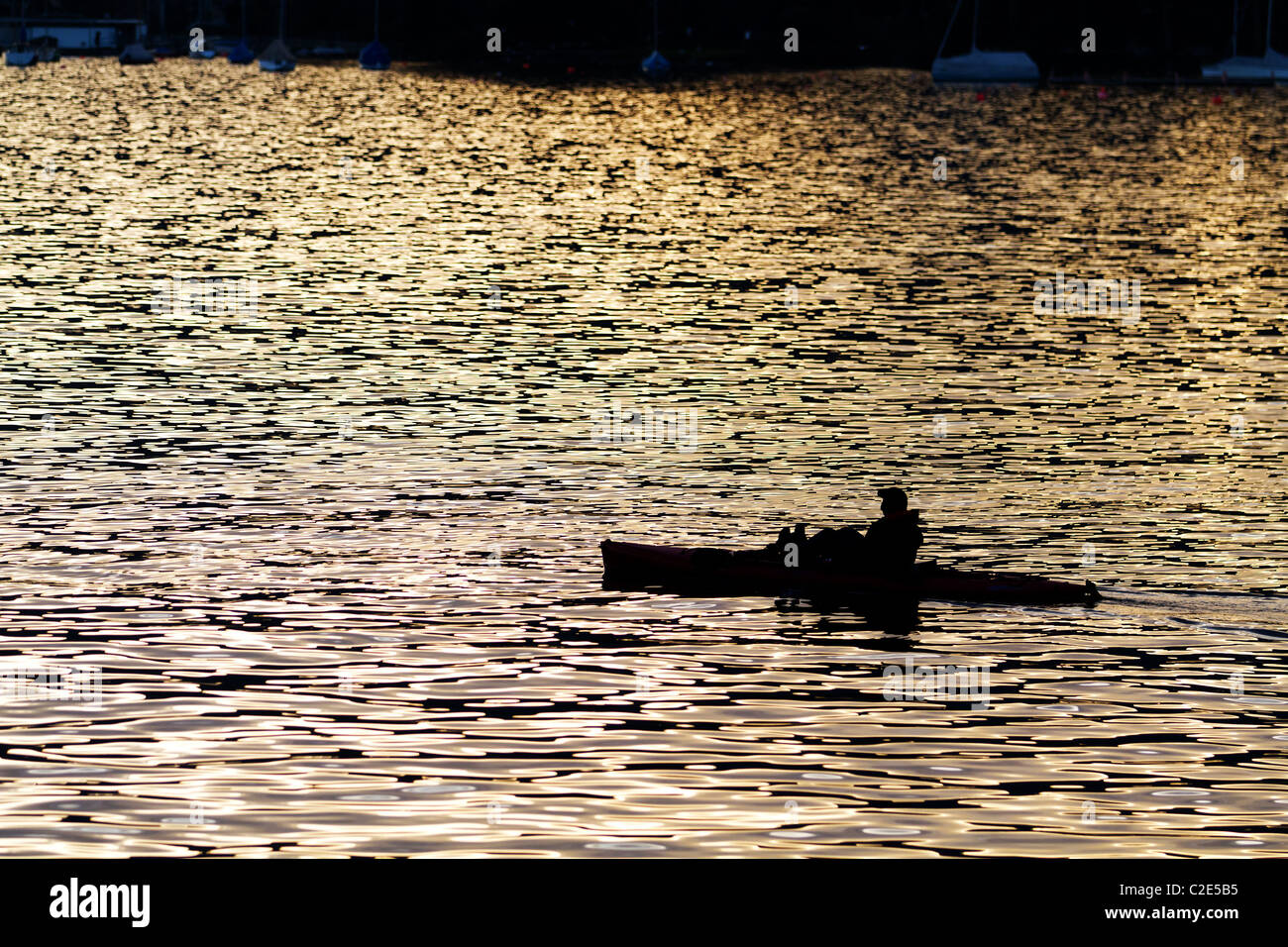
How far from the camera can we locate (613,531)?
39594mm

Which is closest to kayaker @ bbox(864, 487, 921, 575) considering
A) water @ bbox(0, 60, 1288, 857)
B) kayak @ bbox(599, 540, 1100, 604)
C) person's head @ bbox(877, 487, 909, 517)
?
person's head @ bbox(877, 487, 909, 517)

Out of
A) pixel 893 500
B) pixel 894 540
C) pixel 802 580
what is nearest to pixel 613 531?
pixel 802 580

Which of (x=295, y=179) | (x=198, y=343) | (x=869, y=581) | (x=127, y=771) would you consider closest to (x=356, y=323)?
(x=198, y=343)

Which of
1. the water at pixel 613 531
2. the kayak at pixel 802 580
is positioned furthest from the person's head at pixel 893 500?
the water at pixel 613 531

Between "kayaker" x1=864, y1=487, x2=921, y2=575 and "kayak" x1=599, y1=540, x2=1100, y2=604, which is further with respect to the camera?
"kayak" x1=599, y1=540, x2=1100, y2=604

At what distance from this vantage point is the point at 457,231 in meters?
97.9

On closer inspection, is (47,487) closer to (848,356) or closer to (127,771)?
(127,771)

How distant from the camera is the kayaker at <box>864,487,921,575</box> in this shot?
33.7 m

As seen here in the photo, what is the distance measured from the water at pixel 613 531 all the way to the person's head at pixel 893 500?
192cm

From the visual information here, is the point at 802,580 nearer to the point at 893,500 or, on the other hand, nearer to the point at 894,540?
the point at 894,540

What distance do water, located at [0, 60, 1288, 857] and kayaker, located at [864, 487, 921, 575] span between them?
1.20 meters

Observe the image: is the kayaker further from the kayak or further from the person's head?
the kayak

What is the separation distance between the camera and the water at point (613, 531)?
25.0 m

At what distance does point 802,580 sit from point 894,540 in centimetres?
169
